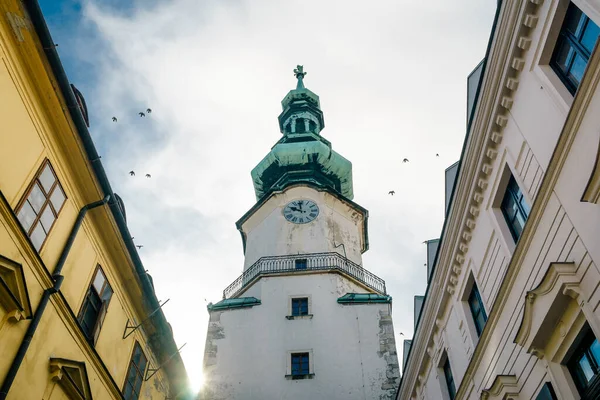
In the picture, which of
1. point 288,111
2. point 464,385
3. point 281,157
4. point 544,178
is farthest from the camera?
point 288,111

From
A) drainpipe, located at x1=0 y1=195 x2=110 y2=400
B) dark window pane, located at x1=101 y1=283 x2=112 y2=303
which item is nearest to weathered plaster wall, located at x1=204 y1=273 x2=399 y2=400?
dark window pane, located at x1=101 y1=283 x2=112 y2=303

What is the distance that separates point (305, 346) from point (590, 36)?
17.7 m

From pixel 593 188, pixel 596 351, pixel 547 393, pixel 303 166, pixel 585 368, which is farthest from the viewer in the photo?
pixel 303 166

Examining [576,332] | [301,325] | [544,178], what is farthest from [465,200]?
[301,325]

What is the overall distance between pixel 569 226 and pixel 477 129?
10.2 feet

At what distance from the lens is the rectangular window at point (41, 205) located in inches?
336

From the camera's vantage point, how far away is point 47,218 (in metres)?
9.22

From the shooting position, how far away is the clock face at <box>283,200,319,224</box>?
92.3ft

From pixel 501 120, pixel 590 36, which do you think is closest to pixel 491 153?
pixel 501 120

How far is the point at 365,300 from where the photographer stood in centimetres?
2358

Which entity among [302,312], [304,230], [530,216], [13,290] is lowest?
[13,290]

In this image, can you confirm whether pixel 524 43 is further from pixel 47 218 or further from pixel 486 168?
pixel 47 218

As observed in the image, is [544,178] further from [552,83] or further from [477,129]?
[477,129]

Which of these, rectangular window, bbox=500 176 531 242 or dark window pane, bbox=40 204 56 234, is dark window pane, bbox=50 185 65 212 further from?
rectangular window, bbox=500 176 531 242
